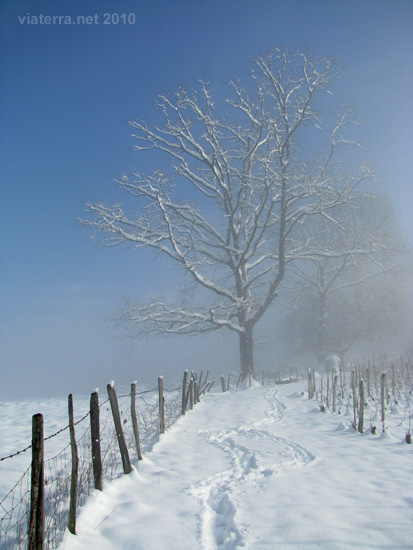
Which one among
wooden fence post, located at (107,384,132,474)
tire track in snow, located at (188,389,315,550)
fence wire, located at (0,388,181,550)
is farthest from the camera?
wooden fence post, located at (107,384,132,474)

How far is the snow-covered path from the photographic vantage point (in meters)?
3.90

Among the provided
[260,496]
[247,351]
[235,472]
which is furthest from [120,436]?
[247,351]

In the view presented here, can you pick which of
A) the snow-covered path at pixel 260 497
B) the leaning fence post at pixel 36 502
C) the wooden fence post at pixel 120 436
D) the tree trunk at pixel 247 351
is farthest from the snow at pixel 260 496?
the tree trunk at pixel 247 351

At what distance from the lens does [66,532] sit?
3971 mm

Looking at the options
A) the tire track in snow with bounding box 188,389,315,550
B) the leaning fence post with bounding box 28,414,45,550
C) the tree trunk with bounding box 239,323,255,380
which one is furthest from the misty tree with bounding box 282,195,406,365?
the leaning fence post with bounding box 28,414,45,550

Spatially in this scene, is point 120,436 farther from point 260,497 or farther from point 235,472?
point 260,497

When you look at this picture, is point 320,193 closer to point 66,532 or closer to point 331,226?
point 331,226

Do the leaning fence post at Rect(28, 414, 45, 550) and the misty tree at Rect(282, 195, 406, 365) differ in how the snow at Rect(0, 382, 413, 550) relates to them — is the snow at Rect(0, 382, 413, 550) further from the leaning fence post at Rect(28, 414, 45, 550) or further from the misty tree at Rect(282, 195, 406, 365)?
the misty tree at Rect(282, 195, 406, 365)

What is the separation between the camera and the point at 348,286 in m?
29.5

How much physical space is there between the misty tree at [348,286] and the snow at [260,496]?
615 inches

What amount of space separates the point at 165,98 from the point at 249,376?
14.8 metres

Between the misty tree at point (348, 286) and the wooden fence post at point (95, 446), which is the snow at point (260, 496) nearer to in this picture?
the wooden fence post at point (95, 446)

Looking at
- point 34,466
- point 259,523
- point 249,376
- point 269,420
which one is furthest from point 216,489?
point 249,376

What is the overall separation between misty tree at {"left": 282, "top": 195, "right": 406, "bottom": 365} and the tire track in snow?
48.3ft
